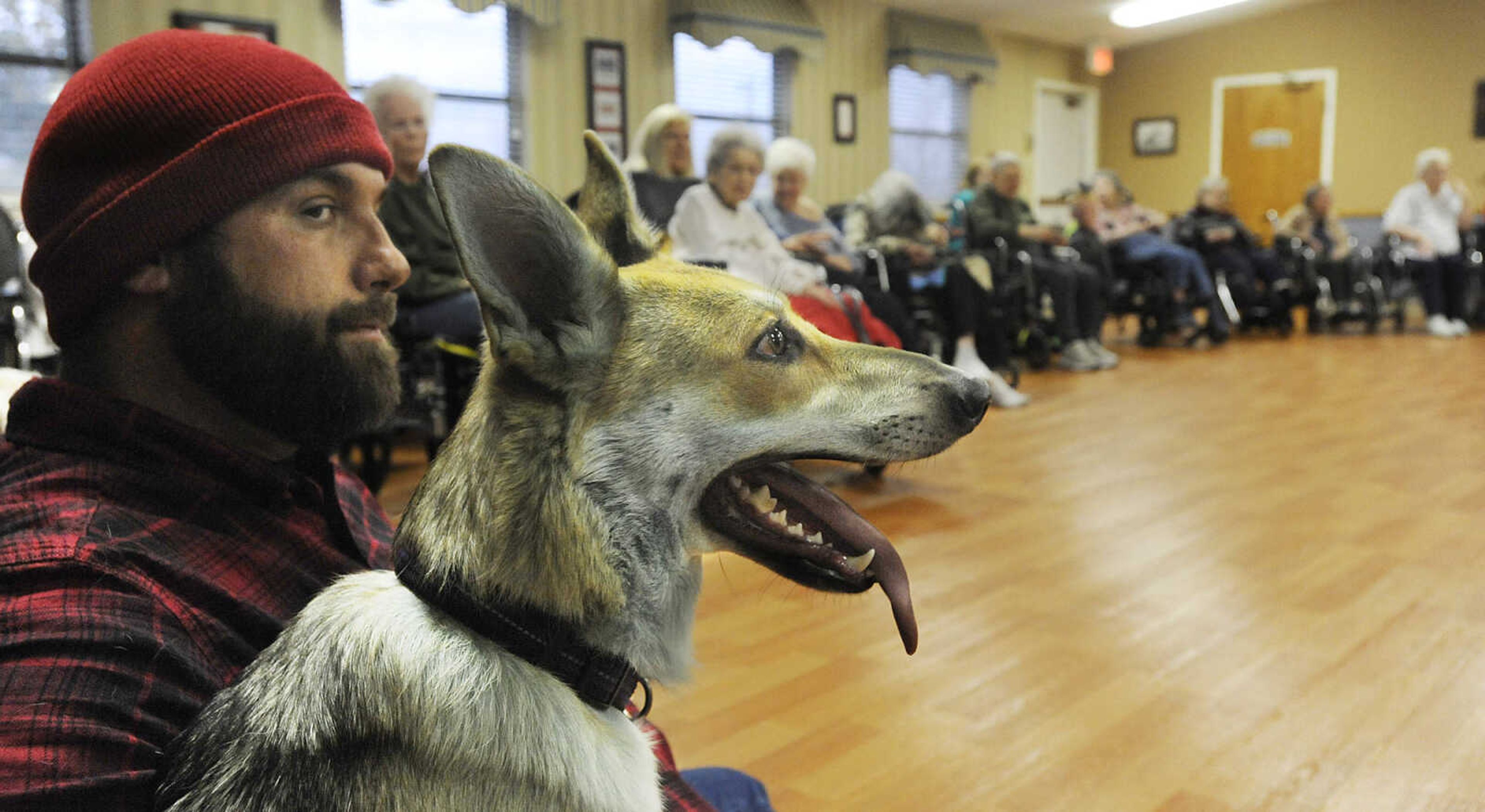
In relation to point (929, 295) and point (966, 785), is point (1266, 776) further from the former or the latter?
point (929, 295)

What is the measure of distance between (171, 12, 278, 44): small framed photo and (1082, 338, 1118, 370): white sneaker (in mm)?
5419

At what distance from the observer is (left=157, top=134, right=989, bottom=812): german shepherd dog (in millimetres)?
800

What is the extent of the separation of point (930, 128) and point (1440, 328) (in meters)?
4.84

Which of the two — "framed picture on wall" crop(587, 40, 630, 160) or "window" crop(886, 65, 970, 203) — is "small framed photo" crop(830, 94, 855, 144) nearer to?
"window" crop(886, 65, 970, 203)

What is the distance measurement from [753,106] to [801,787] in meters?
7.86

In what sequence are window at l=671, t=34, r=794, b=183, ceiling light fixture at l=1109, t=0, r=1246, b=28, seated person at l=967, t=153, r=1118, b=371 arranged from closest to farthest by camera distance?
1. seated person at l=967, t=153, r=1118, b=371
2. window at l=671, t=34, r=794, b=183
3. ceiling light fixture at l=1109, t=0, r=1246, b=28

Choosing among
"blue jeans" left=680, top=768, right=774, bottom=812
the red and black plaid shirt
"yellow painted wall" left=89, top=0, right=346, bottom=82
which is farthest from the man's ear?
"yellow painted wall" left=89, top=0, right=346, bottom=82

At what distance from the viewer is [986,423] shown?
518cm

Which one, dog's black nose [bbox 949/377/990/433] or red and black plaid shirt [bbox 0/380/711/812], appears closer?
red and black plaid shirt [bbox 0/380/711/812]

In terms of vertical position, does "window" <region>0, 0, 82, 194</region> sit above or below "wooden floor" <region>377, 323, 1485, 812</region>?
above

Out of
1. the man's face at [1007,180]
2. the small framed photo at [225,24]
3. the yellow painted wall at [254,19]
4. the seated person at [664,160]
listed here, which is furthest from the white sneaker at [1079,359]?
the small framed photo at [225,24]

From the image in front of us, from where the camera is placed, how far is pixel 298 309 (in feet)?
3.43

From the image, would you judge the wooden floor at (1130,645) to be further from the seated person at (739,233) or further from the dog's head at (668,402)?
the seated person at (739,233)

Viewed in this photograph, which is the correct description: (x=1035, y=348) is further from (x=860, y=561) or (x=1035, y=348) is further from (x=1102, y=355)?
(x=860, y=561)
